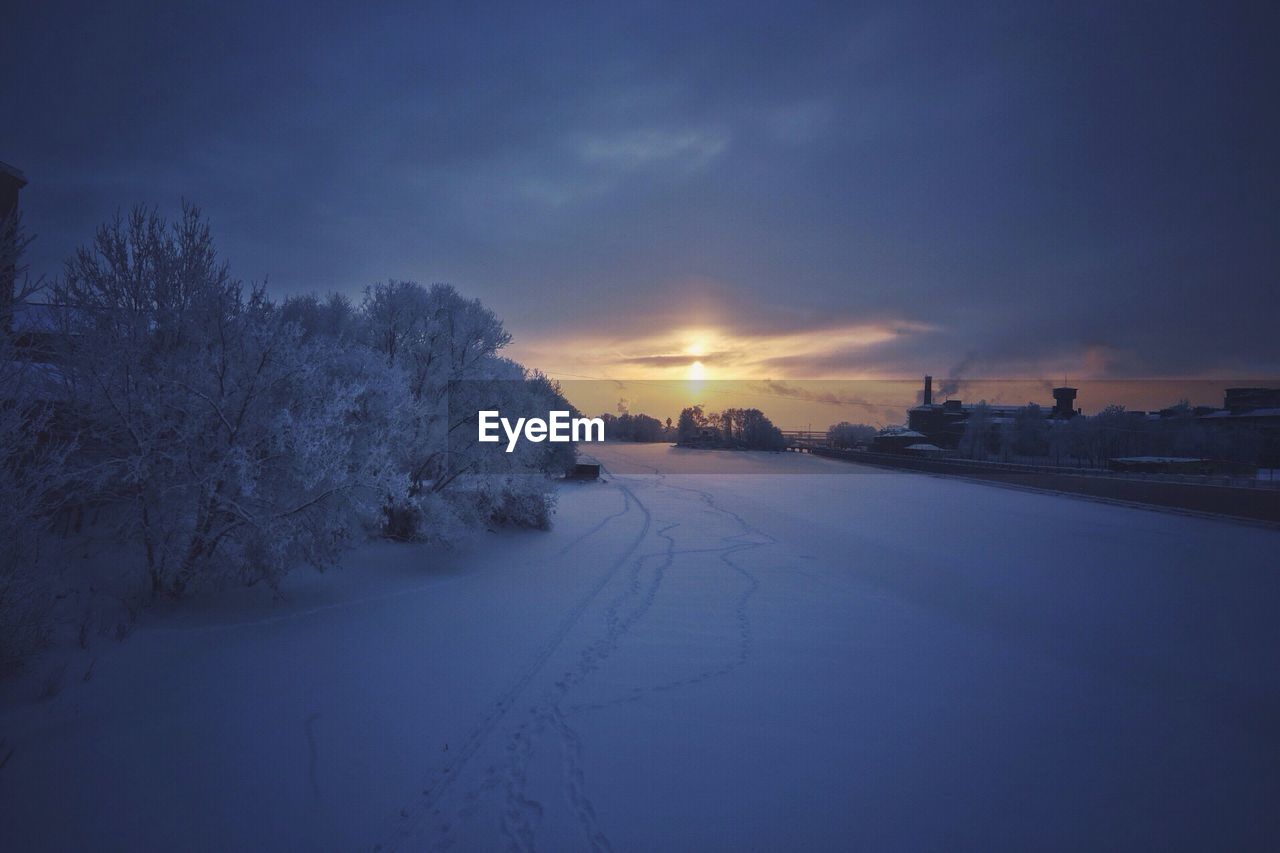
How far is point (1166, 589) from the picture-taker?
13.6 meters

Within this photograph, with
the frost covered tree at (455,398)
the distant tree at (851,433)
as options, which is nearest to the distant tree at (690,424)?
the distant tree at (851,433)

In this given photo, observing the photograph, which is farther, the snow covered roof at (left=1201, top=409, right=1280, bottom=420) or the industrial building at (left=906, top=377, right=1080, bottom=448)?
the industrial building at (left=906, top=377, right=1080, bottom=448)

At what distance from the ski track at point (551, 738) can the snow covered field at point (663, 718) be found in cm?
4

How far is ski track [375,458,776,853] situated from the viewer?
15.7 ft

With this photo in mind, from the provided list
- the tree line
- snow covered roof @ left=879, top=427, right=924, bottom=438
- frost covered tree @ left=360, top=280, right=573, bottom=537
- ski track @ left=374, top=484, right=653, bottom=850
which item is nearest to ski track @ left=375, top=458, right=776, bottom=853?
ski track @ left=374, top=484, right=653, bottom=850

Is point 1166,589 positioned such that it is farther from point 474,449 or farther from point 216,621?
point 216,621

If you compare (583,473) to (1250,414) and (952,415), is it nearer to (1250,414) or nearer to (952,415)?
(1250,414)

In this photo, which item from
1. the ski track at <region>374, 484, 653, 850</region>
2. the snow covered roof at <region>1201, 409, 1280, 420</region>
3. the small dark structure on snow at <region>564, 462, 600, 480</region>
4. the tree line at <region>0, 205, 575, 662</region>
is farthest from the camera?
the small dark structure on snow at <region>564, 462, 600, 480</region>

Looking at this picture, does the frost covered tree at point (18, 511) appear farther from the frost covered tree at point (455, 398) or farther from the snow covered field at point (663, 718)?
the frost covered tree at point (455, 398)

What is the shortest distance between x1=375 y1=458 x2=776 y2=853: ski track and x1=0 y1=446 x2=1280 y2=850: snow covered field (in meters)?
0.04

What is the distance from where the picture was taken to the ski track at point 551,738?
478cm

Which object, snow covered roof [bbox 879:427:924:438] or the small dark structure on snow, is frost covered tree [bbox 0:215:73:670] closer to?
the small dark structure on snow

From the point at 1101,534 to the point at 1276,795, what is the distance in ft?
61.3

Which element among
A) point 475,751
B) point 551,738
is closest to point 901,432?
point 551,738
